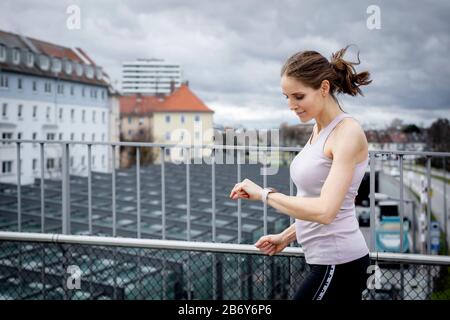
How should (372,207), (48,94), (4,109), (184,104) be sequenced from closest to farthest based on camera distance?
(372,207), (4,109), (48,94), (184,104)

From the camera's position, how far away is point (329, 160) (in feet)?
5.18

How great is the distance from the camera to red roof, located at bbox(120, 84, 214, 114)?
70438mm

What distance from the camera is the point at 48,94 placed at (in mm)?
49844

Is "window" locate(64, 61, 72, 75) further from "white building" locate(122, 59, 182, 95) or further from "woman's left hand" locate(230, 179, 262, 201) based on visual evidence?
"white building" locate(122, 59, 182, 95)

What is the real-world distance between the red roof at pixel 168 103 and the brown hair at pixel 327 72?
68.5 m

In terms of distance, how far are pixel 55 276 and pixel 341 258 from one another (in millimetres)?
3076

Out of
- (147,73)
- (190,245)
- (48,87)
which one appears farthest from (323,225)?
(147,73)

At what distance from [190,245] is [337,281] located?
4.45 ft

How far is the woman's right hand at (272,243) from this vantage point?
1993 mm

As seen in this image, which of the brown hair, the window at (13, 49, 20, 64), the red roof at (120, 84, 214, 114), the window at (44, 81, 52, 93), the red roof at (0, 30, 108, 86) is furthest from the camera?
the red roof at (120, 84, 214, 114)

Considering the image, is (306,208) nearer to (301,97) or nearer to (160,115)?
(301,97)

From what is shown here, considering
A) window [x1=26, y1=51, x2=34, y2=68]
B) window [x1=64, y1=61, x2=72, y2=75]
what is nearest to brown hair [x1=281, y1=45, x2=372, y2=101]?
window [x1=26, y1=51, x2=34, y2=68]

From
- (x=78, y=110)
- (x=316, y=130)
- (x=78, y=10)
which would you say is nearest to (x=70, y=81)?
(x=78, y=110)
